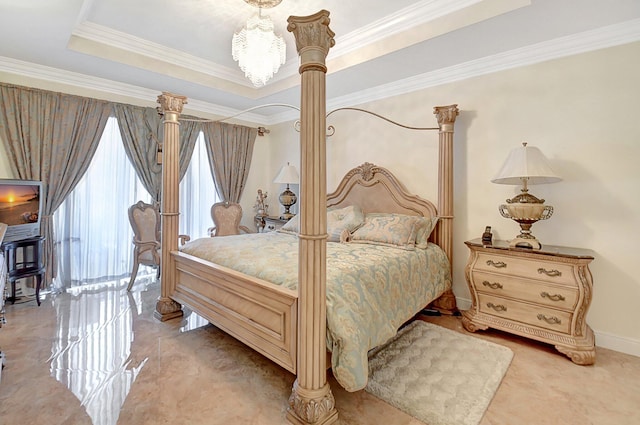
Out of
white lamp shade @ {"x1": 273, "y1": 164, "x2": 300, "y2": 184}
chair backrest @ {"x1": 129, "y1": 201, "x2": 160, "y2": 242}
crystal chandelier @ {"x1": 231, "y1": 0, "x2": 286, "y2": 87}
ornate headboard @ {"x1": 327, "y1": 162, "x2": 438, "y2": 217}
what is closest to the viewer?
crystal chandelier @ {"x1": 231, "y1": 0, "x2": 286, "y2": 87}

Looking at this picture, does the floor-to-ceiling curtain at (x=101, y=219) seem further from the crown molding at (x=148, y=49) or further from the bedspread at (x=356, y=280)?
the bedspread at (x=356, y=280)

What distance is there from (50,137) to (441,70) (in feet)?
14.6

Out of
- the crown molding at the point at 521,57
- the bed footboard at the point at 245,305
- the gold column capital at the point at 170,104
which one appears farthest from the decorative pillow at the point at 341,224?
the gold column capital at the point at 170,104

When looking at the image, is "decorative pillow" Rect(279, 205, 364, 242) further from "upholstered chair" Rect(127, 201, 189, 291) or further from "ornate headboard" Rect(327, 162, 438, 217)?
"upholstered chair" Rect(127, 201, 189, 291)

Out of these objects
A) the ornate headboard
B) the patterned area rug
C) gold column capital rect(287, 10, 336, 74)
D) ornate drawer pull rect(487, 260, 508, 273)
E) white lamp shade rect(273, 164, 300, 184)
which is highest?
gold column capital rect(287, 10, 336, 74)

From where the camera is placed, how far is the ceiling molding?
2.45 meters

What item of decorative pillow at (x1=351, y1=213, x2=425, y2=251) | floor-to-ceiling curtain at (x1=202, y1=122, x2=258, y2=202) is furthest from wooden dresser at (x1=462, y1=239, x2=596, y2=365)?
floor-to-ceiling curtain at (x1=202, y1=122, x2=258, y2=202)

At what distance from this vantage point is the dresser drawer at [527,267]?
89.5 inches

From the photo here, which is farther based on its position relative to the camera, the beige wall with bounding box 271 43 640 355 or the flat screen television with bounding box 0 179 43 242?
the flat screen television with bounding box 0 179 43 242

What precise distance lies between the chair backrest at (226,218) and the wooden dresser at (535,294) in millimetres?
3387

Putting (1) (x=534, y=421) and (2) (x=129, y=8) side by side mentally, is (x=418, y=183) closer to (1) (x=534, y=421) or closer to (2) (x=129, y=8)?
(1) (x=534, y=421)

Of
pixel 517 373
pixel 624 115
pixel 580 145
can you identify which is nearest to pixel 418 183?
pixel 580 145

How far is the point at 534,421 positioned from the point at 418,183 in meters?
2.42

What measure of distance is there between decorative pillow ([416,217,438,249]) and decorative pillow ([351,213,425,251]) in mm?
12
